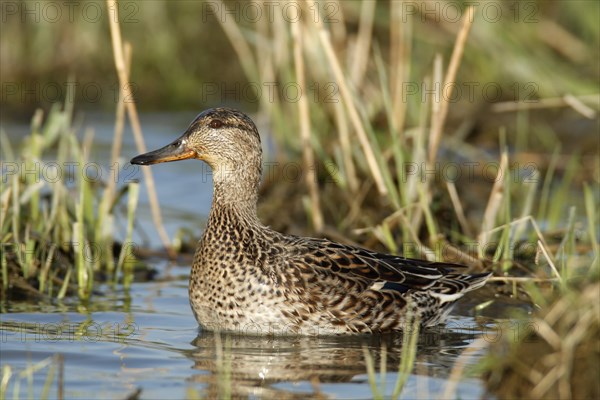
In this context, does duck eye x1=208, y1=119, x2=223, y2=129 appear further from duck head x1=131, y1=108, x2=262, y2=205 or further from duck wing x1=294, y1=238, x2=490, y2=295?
duck wing x1=294, y1=238, x2=490, y2=295

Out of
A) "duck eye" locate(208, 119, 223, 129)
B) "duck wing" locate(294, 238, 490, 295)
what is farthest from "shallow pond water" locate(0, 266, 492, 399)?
"duck eye" locate(208, 119, 223, 129)

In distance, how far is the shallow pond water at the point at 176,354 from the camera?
588 cm

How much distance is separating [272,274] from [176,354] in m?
0.82

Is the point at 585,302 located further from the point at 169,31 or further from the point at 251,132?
the point at 169,31

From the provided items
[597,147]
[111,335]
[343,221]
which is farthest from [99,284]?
[597,147]

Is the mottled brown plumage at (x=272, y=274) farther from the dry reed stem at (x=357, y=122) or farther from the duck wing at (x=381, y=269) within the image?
the dry reed stem at (x=357, y=122)

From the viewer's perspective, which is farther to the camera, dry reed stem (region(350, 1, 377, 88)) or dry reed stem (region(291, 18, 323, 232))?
dry reed stem (region(350, 1, 377, 88))

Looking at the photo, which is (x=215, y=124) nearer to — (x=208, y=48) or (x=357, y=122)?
(x=357, y=122)

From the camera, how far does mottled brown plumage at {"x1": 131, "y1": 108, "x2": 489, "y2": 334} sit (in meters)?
7.07

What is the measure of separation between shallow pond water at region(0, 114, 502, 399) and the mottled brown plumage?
14 centimetres

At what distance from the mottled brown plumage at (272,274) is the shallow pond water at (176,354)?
0.14 m

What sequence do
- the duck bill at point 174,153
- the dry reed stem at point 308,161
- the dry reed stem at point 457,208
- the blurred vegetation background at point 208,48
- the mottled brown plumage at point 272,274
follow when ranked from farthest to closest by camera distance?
the blurred vegetation background at point 208,48 → the dry reed stem at point 308,161 → the dry reed stem at point 457,208 → the duck bill at point 174,153 → the mottled brown plumage at point 272,274

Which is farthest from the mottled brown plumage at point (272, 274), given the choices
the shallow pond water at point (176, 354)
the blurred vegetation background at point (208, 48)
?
the blurred vegetation background at point (208, 48)

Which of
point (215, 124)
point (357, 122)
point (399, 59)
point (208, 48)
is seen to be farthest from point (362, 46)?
point (208, 48)
